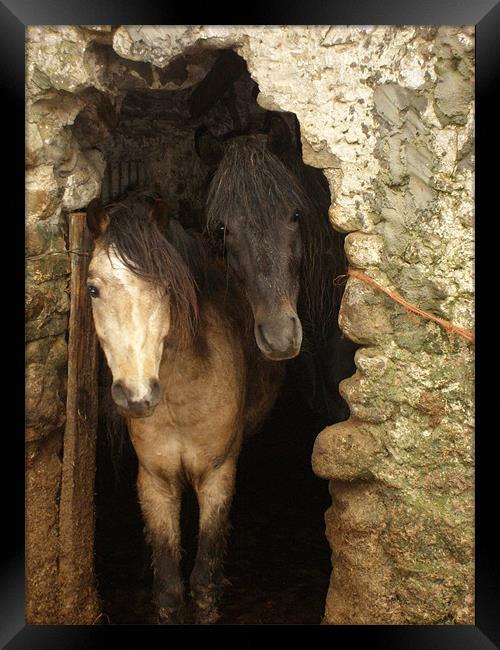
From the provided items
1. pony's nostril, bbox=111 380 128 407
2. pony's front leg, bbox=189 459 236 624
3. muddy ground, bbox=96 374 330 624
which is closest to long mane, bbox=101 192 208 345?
pony's nostril, bbox=111 380 128 407

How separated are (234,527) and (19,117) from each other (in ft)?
9.87

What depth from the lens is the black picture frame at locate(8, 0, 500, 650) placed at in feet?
9.47

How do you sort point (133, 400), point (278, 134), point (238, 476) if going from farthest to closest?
point (238, 476)
point (278, 134)
point (133, 400)

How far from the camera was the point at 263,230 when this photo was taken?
3.39 m

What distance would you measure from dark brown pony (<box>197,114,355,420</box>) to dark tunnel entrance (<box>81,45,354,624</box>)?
5.9 inches

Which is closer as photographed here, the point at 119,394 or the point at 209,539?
the point at 119,394

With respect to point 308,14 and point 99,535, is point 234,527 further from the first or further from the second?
point 308,14

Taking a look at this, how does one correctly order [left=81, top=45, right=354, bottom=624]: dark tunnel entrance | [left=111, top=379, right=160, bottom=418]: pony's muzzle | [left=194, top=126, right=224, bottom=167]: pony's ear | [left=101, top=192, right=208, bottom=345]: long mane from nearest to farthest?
[left=111, top=379, right=160, bottom=418]: pony's muzzle → [left=101, top=192, right=208, bottom=345]: long mane → [left=194, top=126, right=224, bottom=167]: pony's ear → [left=81, top=45, right=354, bottom=624]: dark tunnel entrance

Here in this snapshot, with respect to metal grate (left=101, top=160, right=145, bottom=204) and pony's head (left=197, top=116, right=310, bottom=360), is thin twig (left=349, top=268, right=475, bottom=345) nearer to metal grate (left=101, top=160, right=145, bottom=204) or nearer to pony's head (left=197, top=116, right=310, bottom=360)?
pony's head (left=197, top=116, right=310, bottom=360)

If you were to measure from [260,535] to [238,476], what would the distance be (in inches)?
31.7

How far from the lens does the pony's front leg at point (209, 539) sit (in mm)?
3598

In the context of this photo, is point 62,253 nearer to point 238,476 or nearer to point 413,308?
point 413,308

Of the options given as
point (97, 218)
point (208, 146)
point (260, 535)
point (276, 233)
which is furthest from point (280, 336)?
point (260, 535)

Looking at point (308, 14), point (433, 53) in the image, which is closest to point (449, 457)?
point (433, 53)
